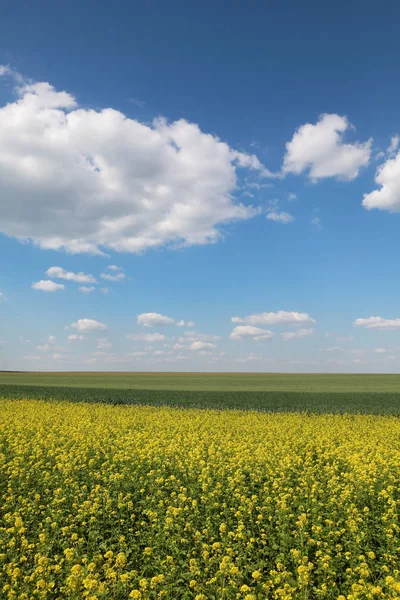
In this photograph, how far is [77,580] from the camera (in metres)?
6.51

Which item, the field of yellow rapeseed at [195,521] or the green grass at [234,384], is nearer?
the field of yellow rapeseed at [195,521]

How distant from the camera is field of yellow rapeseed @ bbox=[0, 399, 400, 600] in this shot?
7078 millimetres

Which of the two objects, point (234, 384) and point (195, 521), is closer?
point (195, 521)

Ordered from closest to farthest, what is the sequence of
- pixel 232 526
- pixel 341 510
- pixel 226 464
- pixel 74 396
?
pixel 232 526, pixel 341 510, pixel 226 464, pixel 74 396

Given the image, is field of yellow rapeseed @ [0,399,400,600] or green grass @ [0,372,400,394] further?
green grass @ [0,372,400,394]

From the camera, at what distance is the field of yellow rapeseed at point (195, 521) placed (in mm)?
7078

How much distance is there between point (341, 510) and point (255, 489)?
6.82 feet

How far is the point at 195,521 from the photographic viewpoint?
9.42 m

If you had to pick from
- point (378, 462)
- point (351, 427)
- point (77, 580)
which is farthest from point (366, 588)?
point (351, 427)

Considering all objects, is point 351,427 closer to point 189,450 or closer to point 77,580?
point 189,450

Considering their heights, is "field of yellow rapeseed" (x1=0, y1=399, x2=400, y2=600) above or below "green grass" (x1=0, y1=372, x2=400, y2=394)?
above

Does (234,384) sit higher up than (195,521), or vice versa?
(195,521)

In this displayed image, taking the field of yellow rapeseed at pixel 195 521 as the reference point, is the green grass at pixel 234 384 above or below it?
below

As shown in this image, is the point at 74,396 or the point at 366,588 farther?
the point at 74,396
